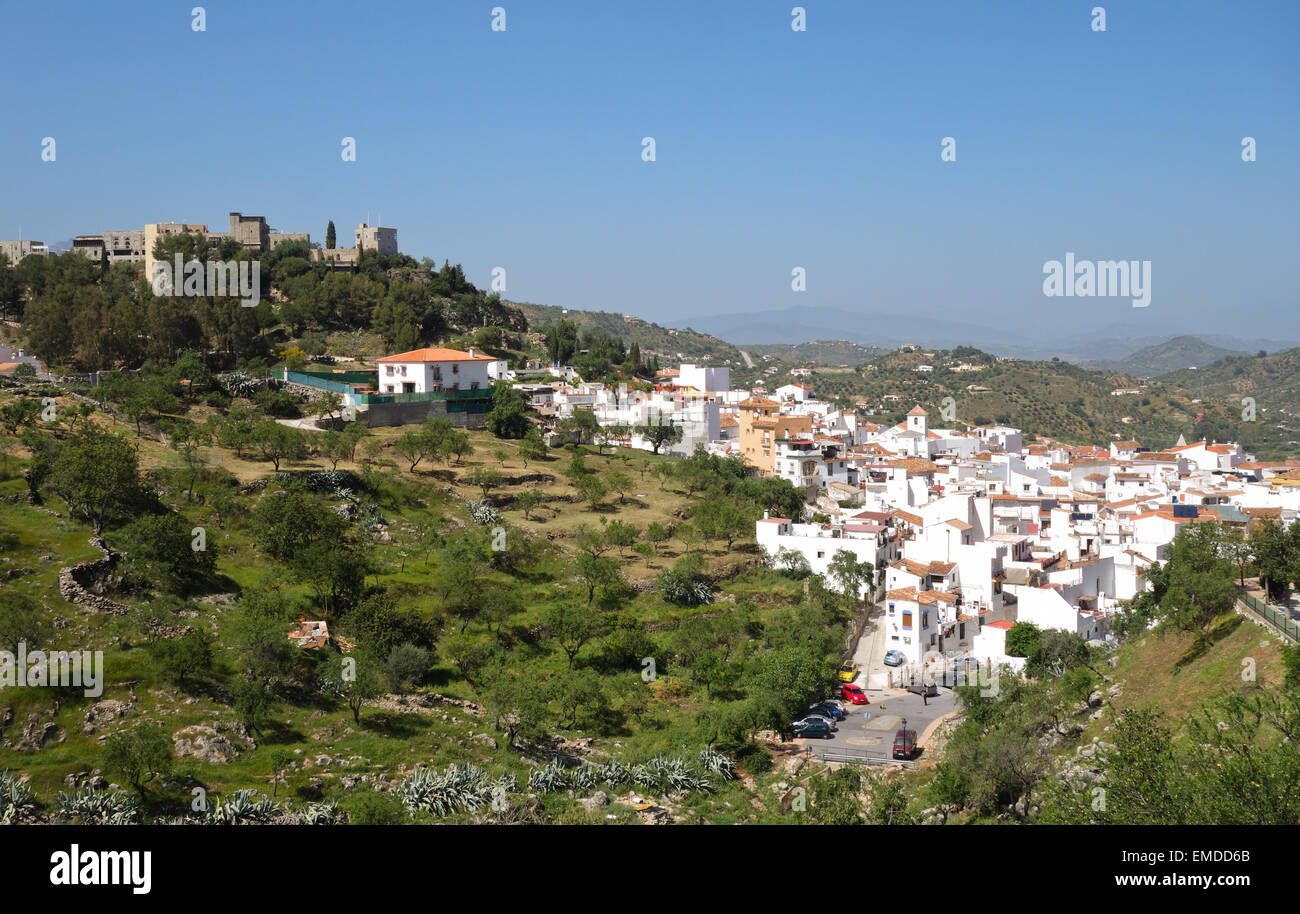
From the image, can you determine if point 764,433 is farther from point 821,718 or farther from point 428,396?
point 821,718

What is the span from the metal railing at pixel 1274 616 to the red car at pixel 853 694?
27.0 feet

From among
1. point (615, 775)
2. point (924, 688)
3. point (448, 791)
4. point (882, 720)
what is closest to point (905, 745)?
point (882, 720)

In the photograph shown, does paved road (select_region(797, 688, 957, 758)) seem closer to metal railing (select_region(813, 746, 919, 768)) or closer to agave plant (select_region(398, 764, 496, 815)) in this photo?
metal railing (select_region(813, 746, 919, 768))

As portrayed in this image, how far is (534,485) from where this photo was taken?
111 feet

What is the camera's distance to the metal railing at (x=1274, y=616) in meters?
16.2

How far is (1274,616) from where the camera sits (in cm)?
1750

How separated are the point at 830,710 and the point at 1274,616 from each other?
8.92 m

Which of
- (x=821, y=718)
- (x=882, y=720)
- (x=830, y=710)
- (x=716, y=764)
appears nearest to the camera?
(x=716, y=764)

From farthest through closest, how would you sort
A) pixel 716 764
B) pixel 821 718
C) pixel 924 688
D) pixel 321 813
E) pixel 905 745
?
pixel 924 688, pixel 821 718, pixel 905 745, pixel 716 764, pixel 321 813

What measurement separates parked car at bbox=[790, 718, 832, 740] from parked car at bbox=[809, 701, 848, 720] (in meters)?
1.04

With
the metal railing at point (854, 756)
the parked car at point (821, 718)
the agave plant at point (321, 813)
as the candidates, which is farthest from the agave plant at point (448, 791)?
the parked car at point (821, 718)

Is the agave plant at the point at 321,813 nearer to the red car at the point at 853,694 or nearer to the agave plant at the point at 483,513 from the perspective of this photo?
the red car at the point at 853,694

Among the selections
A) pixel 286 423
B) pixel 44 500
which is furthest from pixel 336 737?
pixel 286 423

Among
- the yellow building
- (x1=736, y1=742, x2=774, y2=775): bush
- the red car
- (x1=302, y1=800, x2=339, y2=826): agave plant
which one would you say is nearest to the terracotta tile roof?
the yellow building
